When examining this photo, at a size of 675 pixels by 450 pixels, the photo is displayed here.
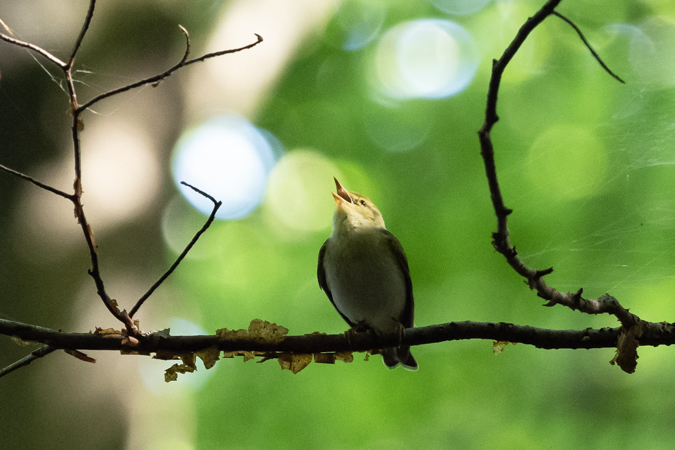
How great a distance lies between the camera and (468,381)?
479 centimetres

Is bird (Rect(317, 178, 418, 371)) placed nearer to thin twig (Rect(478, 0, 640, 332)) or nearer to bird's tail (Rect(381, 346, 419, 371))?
bird's tail (Rect(381, 346, 419, 371))

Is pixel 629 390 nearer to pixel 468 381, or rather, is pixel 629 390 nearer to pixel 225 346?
pixel 468 381

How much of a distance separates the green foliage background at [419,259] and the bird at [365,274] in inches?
30.3

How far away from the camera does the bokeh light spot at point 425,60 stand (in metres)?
5.21

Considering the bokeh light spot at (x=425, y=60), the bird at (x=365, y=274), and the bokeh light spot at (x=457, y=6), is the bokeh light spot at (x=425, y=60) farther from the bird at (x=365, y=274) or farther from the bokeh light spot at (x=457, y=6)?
the bird at (x=365, y=274)

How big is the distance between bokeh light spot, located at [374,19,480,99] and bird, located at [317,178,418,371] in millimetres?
2848

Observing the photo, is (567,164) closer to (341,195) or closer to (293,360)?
(341,195)

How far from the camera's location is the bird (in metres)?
2.55

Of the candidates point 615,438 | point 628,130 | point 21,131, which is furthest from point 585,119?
point 21,131

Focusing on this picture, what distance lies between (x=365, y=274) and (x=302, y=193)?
9.87ft

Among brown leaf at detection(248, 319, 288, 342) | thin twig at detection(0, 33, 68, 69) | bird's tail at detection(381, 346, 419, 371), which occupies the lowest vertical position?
bird's tail at detection(381, 346, 419, 371)

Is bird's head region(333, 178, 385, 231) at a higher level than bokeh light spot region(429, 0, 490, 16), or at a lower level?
lower

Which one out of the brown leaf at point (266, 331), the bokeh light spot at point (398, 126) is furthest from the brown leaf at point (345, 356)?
the bokeh light spot at point (398, 126)

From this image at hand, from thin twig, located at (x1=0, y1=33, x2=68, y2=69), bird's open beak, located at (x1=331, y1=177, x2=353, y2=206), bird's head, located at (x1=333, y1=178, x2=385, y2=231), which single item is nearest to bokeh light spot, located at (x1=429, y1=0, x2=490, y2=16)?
bird's head, located at (x1=333, y1=178, x2=385, y2=231)
